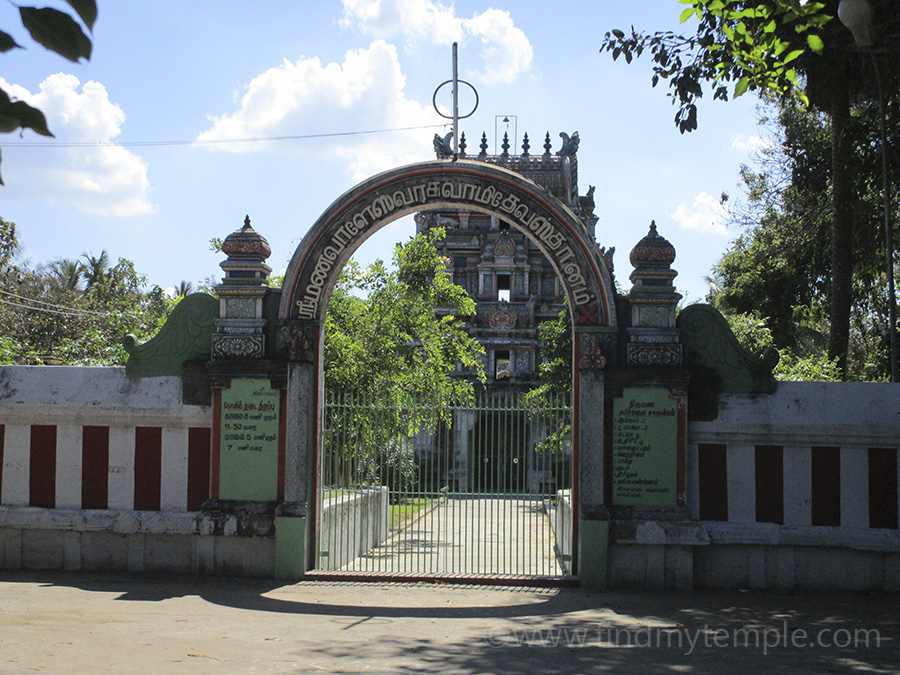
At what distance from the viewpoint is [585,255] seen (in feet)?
30.8

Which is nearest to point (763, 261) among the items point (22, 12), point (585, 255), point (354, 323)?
point (354, 323)

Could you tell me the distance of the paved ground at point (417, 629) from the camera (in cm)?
604

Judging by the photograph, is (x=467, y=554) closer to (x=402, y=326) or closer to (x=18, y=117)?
(x=402, y=326)

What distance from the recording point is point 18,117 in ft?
5.43

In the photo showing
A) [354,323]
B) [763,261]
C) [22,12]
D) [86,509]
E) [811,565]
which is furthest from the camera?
[763,261]

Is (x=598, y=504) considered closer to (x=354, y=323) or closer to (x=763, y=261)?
(x=354, y=323)

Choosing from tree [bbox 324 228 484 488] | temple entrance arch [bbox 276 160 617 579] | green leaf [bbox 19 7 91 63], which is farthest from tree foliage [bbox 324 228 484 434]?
green leaf [bbox 19 7 91 63]

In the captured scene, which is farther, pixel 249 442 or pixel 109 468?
pixel 109 468

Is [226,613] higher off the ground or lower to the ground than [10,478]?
lower

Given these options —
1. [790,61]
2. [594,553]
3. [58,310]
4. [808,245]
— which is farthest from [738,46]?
[58,310]

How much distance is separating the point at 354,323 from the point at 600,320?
6.69 metres

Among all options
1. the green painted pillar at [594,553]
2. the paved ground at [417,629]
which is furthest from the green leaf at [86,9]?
the green painted pillar at [594,553]

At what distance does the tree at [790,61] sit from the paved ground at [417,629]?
16.3ft

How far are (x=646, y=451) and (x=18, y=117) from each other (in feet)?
27.0
